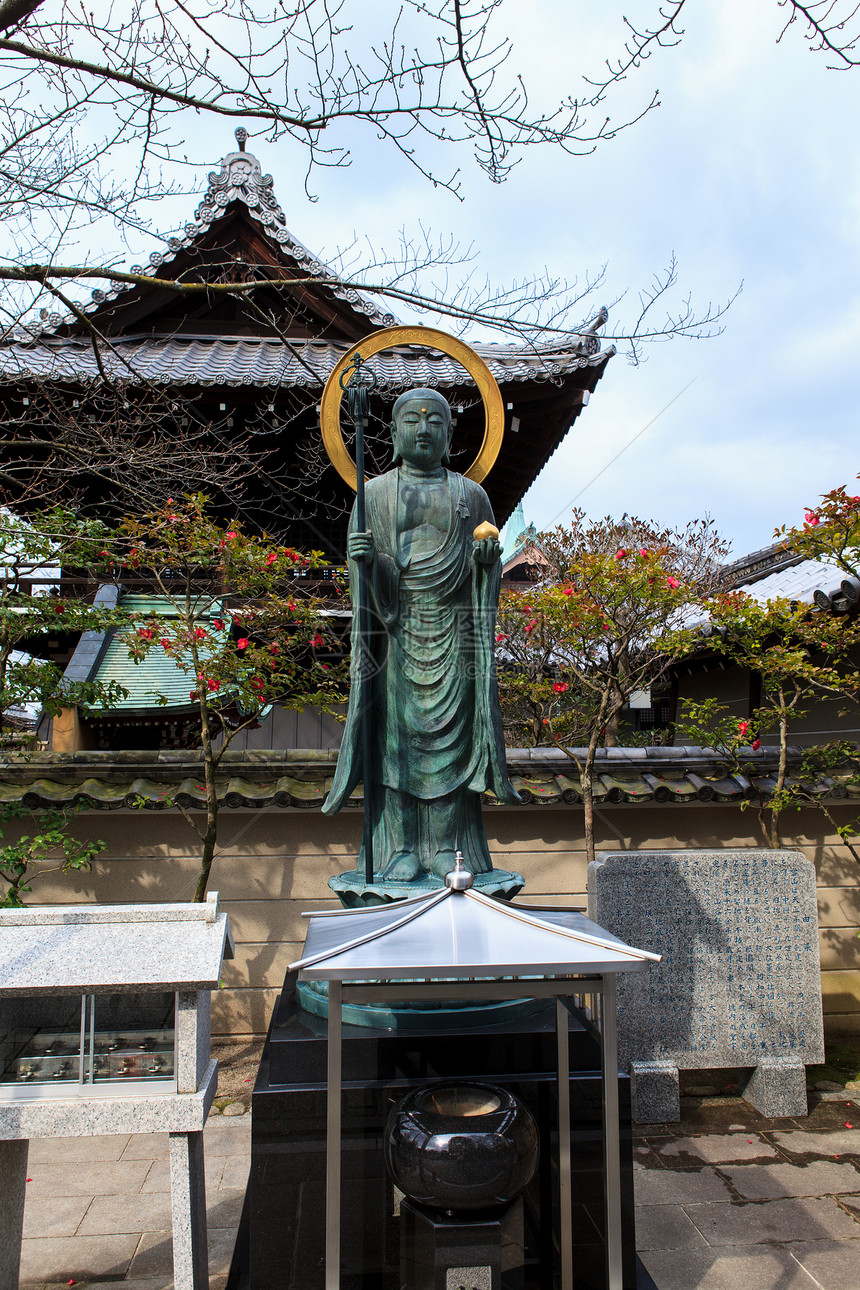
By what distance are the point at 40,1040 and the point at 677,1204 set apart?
2.99 metres

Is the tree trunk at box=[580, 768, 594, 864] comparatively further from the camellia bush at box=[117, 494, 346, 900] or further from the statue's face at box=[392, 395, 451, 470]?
the statue's face at box=[392, 395, 451, 470]

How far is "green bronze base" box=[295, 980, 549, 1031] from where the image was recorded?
3.05 metres

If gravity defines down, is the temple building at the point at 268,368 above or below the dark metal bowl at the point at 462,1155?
above

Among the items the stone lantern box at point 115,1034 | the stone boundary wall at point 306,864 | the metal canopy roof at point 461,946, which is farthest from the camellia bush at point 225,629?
the metal canopy roof at point 461,946

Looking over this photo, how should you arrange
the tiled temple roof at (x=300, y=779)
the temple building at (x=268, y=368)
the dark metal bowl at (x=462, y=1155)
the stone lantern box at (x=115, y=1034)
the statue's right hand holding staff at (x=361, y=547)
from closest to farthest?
1. the dark metal bowl at (x=462, y=1155)
2. the stone lantern box at (x=115, y=1034)
3. the statue's right hand holding staff at (x=361, y=547)
4. the tiled temple roof at (x=300, y=779)
5. the temple building at (x=268, y=368)

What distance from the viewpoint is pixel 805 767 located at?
6227 mm

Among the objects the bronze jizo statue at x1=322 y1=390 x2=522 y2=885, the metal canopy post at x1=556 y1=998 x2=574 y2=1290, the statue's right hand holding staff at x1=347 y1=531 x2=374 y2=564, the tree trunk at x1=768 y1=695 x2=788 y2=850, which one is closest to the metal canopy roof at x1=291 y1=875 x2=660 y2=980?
the metal canopy post at x1=556 y1=998 x2=574 y2=1290

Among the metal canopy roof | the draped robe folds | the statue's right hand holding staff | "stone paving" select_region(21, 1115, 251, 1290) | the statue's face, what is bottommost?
"stone paving" select_region(21, 1115, 251, 1290)

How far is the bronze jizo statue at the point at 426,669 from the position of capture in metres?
3.73

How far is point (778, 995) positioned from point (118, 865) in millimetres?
4692

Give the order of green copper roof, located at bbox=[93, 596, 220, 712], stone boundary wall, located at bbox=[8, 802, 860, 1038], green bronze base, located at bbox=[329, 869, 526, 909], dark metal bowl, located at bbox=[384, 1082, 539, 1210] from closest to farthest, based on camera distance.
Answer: dark metal bowl, located at bbox=[384, 1082, 539, 1210] < green bronze base, located at bbox=[329, 869, 526, 909] < stone boundary wall, located at bbox=[8, 802, 860, 1038] < green copper roof, located at bbox=[93, 596, 220, 712]

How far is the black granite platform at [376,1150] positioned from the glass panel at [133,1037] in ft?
1.12

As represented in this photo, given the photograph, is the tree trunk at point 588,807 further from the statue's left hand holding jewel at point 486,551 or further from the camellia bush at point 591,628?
the statue's left hand holding jewel at point 486,551

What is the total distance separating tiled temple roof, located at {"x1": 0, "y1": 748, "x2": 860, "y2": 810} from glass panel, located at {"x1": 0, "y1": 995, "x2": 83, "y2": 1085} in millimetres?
3123
